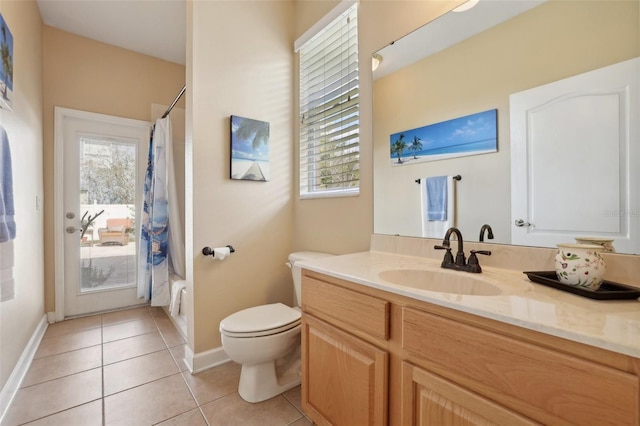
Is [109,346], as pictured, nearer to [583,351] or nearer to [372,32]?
[583,351]

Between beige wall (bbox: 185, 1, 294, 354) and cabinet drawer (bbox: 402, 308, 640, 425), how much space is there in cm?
147

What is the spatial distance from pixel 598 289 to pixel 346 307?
80 centimetres

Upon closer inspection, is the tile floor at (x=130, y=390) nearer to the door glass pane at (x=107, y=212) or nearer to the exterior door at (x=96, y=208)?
the exterior door at (x=96, y=208)

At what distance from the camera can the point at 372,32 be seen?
5.58 feet

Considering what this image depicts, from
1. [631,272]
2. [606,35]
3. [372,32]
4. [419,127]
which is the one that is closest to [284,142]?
[372,32]

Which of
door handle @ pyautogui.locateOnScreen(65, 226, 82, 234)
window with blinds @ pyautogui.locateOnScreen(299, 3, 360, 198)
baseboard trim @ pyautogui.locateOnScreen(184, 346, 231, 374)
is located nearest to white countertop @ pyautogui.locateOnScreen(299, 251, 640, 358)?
window with blinds @ pyautogui.locateOnScreen(299, 3, 360, 198)

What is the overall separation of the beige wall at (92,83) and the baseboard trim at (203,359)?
71.2 inches

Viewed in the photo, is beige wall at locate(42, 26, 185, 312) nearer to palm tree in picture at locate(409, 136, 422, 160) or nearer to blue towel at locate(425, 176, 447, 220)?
palm tree in picture at locate(409, 136, 422, 160)

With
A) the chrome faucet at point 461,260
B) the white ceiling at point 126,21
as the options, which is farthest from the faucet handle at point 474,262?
the white ceiling at point 126,21

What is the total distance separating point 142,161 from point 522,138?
342cm

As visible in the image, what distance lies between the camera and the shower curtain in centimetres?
255

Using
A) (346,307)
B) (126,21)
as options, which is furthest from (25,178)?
(346,307)

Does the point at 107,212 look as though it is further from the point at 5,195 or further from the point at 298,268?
the point at 298,268

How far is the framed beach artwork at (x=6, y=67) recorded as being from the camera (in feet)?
4.78
